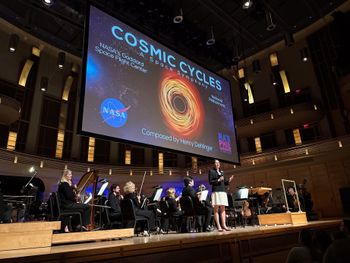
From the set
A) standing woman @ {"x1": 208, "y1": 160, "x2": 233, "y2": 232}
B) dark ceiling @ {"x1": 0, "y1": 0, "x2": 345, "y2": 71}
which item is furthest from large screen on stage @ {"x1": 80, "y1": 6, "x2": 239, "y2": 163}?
dark ceiling @ {"x1": 0, "y1": 0, "x2": 345, "y2": 71}

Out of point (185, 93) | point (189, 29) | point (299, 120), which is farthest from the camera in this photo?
point (299, 120)

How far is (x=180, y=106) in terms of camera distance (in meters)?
5.84

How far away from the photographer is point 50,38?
41.3ft

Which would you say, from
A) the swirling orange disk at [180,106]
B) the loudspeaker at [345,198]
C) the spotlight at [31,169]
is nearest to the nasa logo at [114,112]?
the swirling orange disk at [180,106]

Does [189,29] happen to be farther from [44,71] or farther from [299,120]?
[44,71]

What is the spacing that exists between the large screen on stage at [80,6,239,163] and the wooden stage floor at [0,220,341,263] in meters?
1.83

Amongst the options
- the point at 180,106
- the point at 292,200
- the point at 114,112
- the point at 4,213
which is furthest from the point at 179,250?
the point at 292,200

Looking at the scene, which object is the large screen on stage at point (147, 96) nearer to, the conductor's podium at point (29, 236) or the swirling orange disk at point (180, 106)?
the swirling orange disk at point (180, 106)

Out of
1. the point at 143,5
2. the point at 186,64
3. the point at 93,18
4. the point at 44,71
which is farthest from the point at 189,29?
the point at 44,71

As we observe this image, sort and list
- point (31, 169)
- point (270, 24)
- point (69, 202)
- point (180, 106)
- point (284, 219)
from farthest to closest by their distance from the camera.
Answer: point (31, 169)
point (270, 24)
point (284, 219)
point (180, 106)
point (69, 202)

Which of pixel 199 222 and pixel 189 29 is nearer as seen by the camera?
pixel 199 222

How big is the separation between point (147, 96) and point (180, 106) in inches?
35.5

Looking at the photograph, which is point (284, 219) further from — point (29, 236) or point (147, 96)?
point (29, 236)

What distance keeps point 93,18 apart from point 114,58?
760 mm
